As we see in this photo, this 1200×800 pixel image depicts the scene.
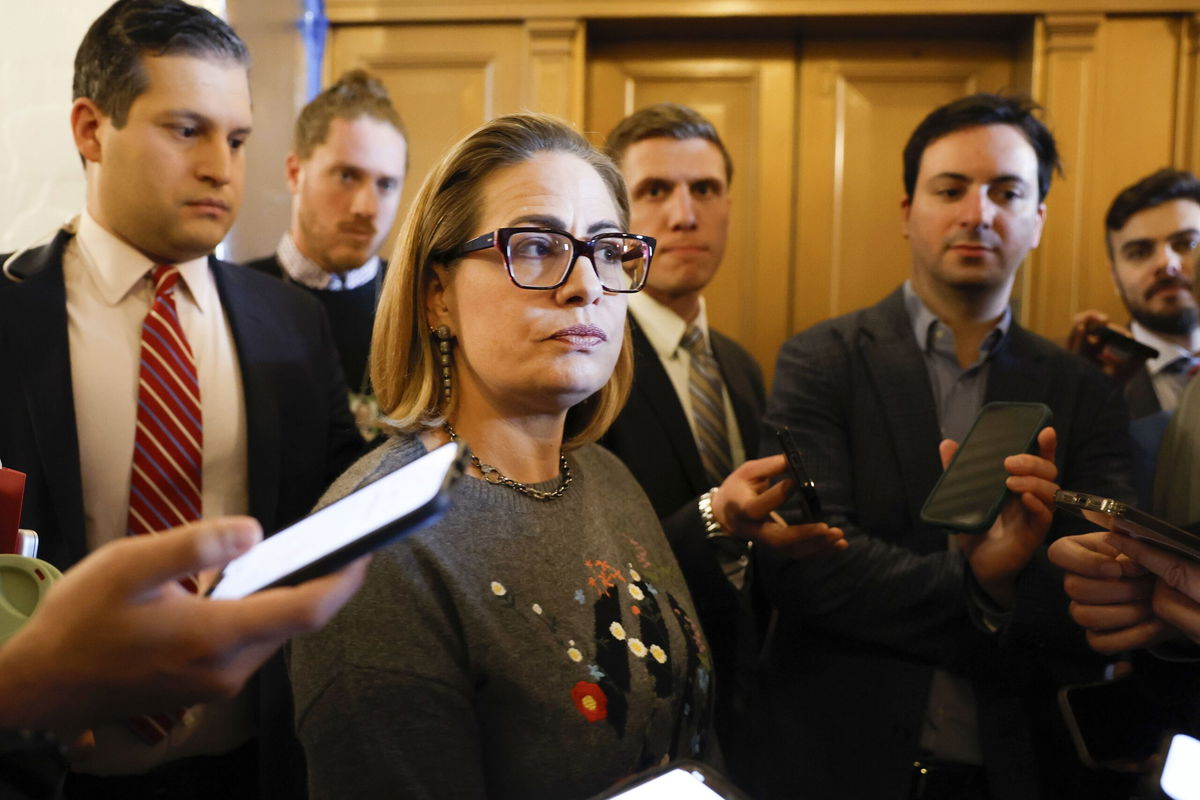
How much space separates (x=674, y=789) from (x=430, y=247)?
0.72 meters

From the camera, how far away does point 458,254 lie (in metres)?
1.19

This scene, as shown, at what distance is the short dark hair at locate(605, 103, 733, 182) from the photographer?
2.15 m

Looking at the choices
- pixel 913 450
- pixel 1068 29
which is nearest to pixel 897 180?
pixel 1068 29

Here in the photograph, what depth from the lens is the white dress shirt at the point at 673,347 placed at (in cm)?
201

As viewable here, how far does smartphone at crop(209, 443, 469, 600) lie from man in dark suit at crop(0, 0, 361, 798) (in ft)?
2.77

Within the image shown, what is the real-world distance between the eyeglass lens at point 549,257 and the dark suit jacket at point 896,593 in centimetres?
65

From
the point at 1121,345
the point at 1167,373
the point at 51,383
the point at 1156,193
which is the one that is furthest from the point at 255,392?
the point at 1156,193

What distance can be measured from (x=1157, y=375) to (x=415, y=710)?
2.10m

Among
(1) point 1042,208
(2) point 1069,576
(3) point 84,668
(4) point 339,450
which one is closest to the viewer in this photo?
(3) point 84,668

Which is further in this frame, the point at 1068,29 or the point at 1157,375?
the point at 1068,29

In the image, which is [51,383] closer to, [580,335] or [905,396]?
[580,335]

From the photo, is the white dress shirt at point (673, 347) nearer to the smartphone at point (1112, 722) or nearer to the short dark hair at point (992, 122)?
the short dark hair at point (992, 122)

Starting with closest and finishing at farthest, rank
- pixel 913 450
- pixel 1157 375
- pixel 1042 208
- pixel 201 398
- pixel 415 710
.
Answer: pixel 415 710, pixel 201 398, pixel 913 450, pixel 1042 208, pixel 1157 375

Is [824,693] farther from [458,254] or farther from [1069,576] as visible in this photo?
[458,254]
